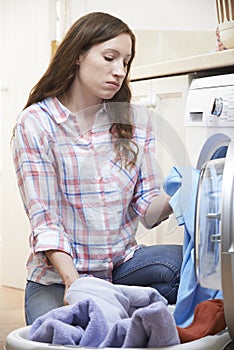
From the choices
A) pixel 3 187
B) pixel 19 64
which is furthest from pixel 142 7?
pixel 3 187

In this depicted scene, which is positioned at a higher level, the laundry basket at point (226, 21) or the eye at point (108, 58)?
the laundry basket at point (226, 21)

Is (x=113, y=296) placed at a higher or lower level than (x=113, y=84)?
lower

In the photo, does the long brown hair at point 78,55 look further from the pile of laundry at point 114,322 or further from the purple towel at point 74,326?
the purple towel at point 74,326

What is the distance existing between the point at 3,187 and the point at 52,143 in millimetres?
2426

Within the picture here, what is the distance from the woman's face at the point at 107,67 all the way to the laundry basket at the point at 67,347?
0.77 meters

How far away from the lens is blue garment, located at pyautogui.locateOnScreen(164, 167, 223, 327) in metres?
1.75

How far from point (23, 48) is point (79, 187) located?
7.82 ft

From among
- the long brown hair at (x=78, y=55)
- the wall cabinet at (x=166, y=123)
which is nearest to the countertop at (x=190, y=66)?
the wall cabinet at (x=166, y=123)

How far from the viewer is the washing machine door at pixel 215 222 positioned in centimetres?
138

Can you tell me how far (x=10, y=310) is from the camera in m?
3.48

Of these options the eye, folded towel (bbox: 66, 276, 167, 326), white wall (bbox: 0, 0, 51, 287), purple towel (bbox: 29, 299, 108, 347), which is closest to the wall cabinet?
the eye

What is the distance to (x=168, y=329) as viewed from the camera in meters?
1.27

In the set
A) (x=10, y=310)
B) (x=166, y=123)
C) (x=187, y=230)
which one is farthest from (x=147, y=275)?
(x=10, y=310)

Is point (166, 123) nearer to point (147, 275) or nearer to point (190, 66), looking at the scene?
point (147, 275)
